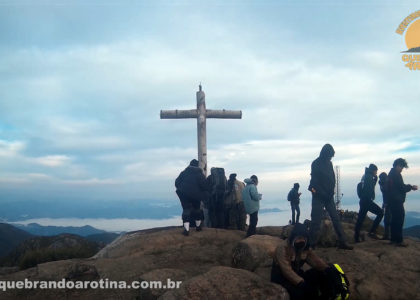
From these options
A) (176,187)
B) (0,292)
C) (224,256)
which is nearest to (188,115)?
(176,187)

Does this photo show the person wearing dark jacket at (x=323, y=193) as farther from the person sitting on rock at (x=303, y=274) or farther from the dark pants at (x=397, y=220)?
the person sitting on rock at (x=303, y=274)

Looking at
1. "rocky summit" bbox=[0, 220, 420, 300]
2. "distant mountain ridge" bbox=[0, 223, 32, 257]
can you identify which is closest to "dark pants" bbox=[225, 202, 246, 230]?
"rocky summit" bbox=[0, 220, 420, 300]

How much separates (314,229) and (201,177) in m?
3.78

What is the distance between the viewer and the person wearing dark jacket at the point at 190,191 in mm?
10211

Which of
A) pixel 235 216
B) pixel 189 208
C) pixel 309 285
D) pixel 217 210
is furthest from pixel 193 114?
pixel 309 285

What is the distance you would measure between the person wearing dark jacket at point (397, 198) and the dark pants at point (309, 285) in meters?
4.82

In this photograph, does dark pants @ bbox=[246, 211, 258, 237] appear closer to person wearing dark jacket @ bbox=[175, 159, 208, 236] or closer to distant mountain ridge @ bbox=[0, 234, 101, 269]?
person wearing dark jacket @ bbox=[175, 159, 208, 236]

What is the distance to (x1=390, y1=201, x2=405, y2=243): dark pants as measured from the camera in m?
8.80

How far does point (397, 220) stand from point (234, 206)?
552 cm

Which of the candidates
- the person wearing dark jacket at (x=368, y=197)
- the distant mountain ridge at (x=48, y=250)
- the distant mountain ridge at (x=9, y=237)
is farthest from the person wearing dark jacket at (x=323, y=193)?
the distant mountain ridge at (x=9, y=237)

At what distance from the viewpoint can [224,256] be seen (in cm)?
909

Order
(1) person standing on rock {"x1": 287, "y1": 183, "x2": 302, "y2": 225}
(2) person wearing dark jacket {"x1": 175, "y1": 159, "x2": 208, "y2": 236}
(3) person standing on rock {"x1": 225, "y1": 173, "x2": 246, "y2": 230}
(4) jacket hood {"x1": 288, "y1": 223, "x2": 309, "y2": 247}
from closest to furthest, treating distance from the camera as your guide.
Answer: (4) jacket hood {"x1": 288, "y1": 223, "x2": 309, "y2": 247}, (2) person wearing dark jacket {"x1": 175, "y1": 159, "x2": 208, "y2": 236}, (3) person standing on rock {"x1": 225, "y1": 173, "x2": 246, "y2": 230}, (1) person standing on rock {"x1": 287, "y1": 183, "x2": 302, "y2": 225}

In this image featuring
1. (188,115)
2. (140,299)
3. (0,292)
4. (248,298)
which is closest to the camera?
(248,298)

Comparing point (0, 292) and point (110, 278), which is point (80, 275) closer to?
point (110, 278)
